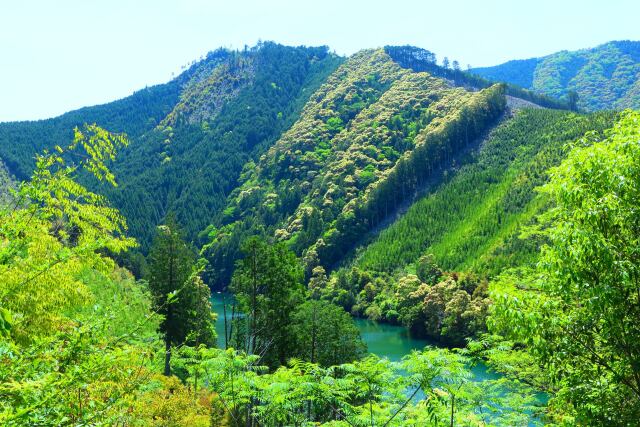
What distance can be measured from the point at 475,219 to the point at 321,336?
89.5m

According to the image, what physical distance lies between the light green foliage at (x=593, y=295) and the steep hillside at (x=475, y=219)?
78.5 m

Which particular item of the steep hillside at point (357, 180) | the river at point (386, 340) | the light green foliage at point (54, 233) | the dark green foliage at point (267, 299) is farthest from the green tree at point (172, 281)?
the steep hillside at point (357, 180)

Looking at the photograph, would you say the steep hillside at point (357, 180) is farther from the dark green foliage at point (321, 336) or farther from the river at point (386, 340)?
the dark green foliage at point (321, 336)

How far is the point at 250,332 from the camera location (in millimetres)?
37438

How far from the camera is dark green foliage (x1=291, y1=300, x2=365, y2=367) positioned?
37.3 meters

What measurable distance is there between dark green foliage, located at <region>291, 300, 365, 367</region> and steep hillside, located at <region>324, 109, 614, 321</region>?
53.4 metres

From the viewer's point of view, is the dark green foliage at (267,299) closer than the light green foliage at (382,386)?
No

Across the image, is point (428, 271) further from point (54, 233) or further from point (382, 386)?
point (54, 233)

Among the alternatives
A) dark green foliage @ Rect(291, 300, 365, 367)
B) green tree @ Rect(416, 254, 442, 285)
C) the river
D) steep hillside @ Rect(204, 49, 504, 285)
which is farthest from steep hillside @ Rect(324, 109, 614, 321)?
dark green foliage @ Rect(291, 300, 365, 367)

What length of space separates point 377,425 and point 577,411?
595 centimetres

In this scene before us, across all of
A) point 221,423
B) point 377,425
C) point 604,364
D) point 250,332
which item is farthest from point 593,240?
point 250,332

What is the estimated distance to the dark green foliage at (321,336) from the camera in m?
37.3

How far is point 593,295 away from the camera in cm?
821

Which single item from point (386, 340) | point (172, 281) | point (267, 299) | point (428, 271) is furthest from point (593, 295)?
point (428, 271)
